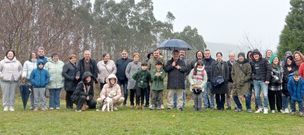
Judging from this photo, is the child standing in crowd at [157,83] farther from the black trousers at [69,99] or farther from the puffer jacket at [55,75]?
the puffer jacket at [55,75]

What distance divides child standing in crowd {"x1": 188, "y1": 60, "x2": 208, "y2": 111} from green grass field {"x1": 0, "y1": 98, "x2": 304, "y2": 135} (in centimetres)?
58

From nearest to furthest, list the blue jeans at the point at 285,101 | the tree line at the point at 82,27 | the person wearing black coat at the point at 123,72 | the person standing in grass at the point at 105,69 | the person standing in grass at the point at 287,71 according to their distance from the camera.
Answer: the person standing in grass at the point at 287,71
the blue jeans at the point at 285,101
the person standing in grass at the point at 105,69
the person wearing black coat at the point at 123,72
the tree line at the point at 82,27

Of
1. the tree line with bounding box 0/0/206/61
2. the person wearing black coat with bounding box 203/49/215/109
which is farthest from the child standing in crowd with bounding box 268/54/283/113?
the tree line with bounding box 0/0/206/61

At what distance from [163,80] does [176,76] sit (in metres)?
0.44

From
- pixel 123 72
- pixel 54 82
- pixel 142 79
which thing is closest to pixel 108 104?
pixel 142 79

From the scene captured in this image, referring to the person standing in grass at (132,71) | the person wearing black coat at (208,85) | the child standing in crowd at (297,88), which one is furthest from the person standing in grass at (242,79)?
the person standing in grass at (132,71)

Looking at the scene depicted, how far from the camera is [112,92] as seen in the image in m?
12.1

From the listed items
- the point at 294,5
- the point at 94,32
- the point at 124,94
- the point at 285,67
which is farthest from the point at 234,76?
the point at 94,32

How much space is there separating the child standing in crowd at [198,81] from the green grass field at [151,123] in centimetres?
58

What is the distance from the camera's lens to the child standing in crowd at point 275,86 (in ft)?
37.7

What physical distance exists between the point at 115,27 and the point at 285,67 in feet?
112

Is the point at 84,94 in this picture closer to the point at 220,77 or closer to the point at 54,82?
the point at 54,82

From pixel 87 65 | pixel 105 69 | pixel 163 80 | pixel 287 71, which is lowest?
pixel 163 80

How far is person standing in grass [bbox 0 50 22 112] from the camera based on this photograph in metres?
12.0
